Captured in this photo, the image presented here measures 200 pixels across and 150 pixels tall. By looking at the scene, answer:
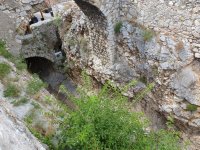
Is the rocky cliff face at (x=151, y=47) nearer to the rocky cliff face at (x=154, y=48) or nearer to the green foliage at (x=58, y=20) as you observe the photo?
the rocky cliff face at (x=154, y=48)

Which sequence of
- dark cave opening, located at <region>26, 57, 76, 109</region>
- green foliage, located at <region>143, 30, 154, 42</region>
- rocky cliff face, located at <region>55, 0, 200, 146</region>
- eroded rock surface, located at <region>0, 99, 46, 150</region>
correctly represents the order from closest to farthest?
eroded rock surface, located at <region>0, 99, 46, 150</region> < rocky cliff face, located at <region>55, 0, 200, 146</region> < green foliage, located at <region>143, 30, 154, 42</region> < dark cave opening, located at <region>26, 57, 76, 109</region>

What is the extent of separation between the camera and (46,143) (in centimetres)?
447

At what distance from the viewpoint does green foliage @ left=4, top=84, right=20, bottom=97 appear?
20.0 feet

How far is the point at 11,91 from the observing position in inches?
242

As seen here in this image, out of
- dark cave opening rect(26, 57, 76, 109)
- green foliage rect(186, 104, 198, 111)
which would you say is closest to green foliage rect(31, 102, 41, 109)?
green foliage rect(186, 104, 198, 111)

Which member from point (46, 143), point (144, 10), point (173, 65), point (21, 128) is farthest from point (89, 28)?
point (21, 128)

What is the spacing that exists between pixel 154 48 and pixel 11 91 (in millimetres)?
3007

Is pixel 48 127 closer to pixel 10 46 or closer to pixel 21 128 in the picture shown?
pixel 21 128

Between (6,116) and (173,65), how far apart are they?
473cm

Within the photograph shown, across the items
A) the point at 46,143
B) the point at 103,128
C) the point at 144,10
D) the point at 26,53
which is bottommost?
the point at 26,53

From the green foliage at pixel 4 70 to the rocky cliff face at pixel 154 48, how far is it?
6.61ft

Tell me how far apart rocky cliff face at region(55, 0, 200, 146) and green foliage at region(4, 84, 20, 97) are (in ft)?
7.63

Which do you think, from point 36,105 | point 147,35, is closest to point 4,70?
point 36,105

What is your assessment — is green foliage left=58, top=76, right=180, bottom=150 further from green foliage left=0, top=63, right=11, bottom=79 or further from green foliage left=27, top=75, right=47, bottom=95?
green foliage left=0, top=63, right=11, bottom=79
